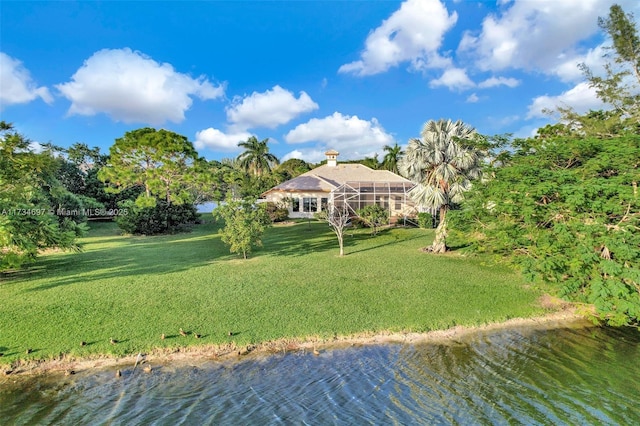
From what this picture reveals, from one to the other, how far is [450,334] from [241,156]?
40.0 meters

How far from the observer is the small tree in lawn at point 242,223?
623 inches

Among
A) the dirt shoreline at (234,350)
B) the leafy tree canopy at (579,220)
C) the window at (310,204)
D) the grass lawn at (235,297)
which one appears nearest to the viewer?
the dirt shoreline at (234,350)

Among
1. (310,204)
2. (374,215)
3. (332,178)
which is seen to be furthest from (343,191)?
(374,215)

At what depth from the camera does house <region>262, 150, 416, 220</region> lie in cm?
2916

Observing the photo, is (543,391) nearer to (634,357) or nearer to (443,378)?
(443,378)

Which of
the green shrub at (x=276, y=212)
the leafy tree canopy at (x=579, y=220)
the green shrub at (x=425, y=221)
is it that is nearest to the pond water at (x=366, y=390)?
the leafy tree canopy at (x=579, y=220)

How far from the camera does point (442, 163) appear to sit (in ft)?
56.9

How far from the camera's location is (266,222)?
17.2m

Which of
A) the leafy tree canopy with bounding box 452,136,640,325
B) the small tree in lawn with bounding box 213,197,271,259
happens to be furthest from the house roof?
the leafy tree canopy with bounding box 452,136,640,325

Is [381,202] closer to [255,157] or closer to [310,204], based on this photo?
[310,204]

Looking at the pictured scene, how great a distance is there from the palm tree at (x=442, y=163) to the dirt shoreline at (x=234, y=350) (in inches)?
296

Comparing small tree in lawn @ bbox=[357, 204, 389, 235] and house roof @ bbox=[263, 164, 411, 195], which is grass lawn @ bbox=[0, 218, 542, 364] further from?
house roof @ bbox=[263, 164, 411, 195]

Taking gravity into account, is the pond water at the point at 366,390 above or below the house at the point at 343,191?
below

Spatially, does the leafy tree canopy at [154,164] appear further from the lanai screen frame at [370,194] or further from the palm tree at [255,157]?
the palm tree at [255,157]
